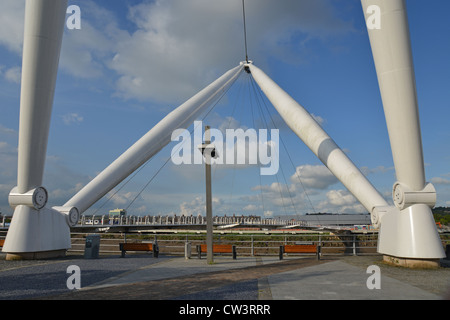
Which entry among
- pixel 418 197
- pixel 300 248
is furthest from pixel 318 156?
pixel 418 197

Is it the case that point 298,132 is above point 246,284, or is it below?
above

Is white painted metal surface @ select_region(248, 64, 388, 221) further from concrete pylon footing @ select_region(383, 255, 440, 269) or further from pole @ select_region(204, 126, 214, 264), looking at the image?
pole @ select_region(204, 126, 214, 264)

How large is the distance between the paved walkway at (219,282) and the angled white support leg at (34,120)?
173 centimetres

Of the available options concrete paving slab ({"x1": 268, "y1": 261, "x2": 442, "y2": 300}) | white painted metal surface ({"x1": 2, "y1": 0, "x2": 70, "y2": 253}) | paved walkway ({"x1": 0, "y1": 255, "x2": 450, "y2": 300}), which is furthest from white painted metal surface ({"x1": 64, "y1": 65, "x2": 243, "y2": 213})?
concrete paving slab ({"x1": 268, "y1": 261, "x2": 442, "y2": 300})

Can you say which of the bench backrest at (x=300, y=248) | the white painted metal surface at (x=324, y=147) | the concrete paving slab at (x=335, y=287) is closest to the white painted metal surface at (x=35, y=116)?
the concrete paving slab at (x=335, y=287)

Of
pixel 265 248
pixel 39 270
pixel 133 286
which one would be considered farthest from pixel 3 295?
pixel 265 248

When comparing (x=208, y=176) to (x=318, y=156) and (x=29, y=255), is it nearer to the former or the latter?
(x=318, y=156)

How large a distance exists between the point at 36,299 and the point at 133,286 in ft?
7.05

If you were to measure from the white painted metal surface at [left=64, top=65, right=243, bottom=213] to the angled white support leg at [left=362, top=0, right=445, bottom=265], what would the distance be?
12.5m

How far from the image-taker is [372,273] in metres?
10.3

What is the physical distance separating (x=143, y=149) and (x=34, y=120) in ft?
20.5

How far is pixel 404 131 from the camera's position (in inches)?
466

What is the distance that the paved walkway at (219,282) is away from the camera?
24.1ft
